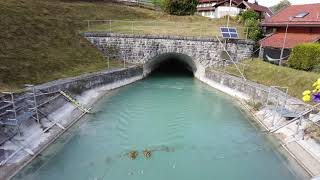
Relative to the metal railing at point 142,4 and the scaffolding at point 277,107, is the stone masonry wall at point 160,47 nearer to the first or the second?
the scaffolding at point 277,107

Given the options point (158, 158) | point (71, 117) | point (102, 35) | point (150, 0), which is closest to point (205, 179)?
point (158, 158)

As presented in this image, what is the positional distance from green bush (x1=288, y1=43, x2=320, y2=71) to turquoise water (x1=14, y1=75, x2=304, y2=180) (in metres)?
6.29

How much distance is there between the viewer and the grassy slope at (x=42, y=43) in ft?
67.6

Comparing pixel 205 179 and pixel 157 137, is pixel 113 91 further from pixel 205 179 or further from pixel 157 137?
pixel 205 179

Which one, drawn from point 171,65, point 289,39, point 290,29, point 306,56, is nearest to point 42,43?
point 171,65

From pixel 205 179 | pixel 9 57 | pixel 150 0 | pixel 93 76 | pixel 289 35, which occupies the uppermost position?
pixel 150 0

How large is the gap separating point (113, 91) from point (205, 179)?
49.8ft

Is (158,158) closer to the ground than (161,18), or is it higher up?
closer to the ground

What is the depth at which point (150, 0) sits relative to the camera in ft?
203

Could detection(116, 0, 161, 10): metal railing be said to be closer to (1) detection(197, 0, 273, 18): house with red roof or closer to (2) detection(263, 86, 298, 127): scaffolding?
(1) detection(197, 0, 273, 18): house with red roof

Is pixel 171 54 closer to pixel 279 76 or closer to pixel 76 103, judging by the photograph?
pixel 279 76

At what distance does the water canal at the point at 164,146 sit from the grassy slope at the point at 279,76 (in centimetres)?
372

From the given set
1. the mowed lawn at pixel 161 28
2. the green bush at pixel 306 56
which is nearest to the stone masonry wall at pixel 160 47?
the mowed lawn at pixel 161 28

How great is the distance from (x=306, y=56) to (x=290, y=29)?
21.4 feet
